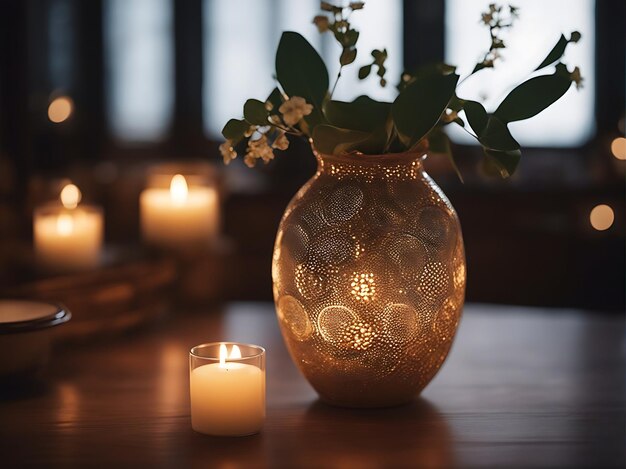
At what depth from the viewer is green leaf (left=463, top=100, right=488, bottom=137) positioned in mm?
983

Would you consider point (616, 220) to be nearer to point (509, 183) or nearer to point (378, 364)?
point (509, 183)

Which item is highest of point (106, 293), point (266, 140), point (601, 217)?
point (266, 140)

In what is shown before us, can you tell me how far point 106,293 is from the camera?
1358 millimetres

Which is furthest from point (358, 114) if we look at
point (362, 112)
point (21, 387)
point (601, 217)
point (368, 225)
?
point (601, 217)

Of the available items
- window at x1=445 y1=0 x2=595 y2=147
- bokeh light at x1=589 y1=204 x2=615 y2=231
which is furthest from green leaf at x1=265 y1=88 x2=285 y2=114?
window at x1=445 y1=0 x2=595 y2=147

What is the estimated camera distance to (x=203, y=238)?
1.62 metres

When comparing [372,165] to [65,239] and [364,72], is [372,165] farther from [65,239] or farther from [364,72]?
[65,239]

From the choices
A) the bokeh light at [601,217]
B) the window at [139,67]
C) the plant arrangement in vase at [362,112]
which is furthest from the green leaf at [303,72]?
the window at [139,67]

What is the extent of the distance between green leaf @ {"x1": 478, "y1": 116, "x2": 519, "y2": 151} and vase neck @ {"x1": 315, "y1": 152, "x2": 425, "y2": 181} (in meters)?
0.07

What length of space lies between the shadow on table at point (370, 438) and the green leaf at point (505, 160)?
0.85 feet

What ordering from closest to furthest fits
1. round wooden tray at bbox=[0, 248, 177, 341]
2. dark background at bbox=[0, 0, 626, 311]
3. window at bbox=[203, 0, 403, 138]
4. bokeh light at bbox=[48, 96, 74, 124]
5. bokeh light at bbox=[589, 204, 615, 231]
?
round wooden tray at bbox=[0, 248, 177, 341] < dark background at bbox=[0, 0, 626, 311] < bokeh light at bbox=[589, 204, 615, 231] < bokeh light at bbox=[48, 96, 74, 124] < window at bbox=[203, 0, 403, 138]

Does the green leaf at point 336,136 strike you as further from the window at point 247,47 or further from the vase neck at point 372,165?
the window at point 247,47

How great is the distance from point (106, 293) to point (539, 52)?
2766 mm

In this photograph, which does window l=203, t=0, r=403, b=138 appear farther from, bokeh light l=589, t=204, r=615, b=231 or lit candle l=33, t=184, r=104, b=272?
lit candle l=33, t=184, r=104, b=272
